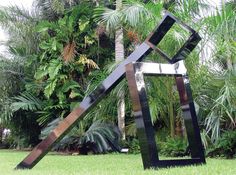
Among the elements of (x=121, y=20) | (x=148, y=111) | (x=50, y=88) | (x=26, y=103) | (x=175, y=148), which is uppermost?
(x=121, y=20)

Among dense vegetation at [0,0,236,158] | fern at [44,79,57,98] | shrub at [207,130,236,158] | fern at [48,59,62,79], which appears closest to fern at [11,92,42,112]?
dense vegetation at [0,0,236,158]

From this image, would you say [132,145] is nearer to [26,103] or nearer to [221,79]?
[221,79]

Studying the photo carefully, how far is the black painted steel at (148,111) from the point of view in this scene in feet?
15.8

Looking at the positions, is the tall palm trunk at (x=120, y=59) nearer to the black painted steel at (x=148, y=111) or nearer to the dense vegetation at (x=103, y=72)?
the dense vegetation at (x=103, y=72)

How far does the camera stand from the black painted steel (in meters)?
4.82

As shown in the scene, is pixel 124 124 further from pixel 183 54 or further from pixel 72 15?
pixel 183 54

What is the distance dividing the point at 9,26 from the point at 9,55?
3.56 ft

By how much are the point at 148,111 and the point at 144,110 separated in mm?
71

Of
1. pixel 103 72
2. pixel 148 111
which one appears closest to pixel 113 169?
pixel 148 111

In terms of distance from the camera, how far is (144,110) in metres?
4.94

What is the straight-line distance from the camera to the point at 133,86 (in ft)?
16.5

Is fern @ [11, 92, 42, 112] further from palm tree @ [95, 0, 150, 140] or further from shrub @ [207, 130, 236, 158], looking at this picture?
shrub @ [207, 130, 236, 158]

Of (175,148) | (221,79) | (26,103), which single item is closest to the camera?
(221,79)

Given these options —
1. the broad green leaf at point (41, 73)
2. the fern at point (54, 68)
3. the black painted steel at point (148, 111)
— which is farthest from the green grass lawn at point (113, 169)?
the broad green leaf at point (41, 73)
